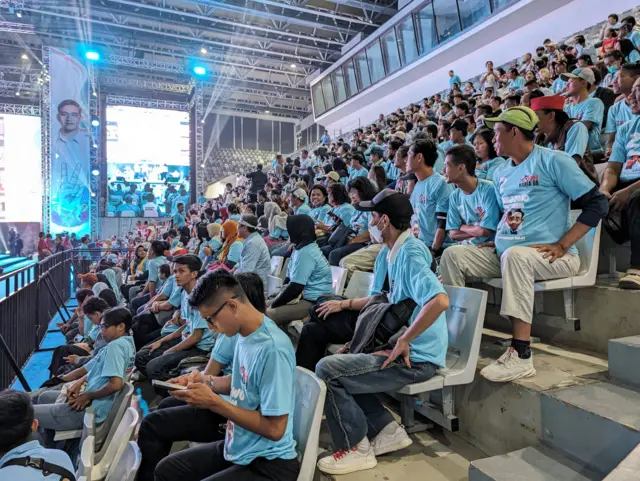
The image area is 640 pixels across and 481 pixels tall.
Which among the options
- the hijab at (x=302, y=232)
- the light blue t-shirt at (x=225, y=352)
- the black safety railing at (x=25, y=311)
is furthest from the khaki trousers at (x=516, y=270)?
the black safety railing at (x=25, y=311)

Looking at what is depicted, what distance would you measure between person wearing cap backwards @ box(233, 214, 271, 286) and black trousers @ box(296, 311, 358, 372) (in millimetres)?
1886

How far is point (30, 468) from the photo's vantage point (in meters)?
1.75

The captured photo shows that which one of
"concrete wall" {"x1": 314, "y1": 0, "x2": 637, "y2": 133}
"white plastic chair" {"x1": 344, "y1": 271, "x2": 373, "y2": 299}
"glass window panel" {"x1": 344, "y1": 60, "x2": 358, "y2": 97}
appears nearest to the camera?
"white plastic chair" {"x1": 344, "y1": 271, "x2": 373, "y2": 299}

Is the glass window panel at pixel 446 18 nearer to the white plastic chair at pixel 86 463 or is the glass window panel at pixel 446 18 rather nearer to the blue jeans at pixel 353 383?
the blue jeans at pixel 353 383

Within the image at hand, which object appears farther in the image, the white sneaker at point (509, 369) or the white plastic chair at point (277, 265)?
the white plastic chair at point (277, 265)

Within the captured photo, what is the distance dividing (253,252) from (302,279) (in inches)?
54.5

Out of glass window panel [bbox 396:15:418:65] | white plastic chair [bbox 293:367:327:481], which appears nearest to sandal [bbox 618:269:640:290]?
white plastic chair [bbox 293:367:327:481]

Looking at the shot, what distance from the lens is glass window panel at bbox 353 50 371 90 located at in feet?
A: 65.7

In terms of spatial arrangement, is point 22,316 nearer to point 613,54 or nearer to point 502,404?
point 502,404

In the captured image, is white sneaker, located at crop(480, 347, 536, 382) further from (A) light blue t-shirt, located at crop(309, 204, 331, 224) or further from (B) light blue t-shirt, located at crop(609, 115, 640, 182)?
(A) light blue t-shirt, located at crop(309, 204, 331, 224)

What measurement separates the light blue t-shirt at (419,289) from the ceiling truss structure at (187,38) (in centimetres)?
1662

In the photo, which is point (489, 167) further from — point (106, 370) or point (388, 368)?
point (106, 370)

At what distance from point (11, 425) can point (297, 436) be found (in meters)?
1.37

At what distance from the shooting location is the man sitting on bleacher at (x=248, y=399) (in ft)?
5.91
